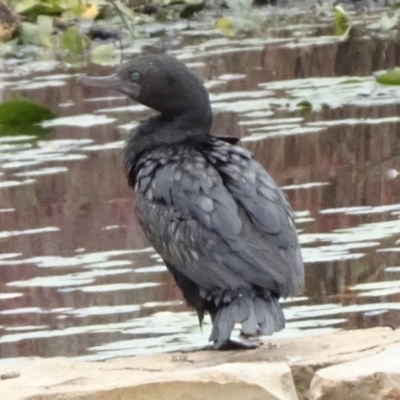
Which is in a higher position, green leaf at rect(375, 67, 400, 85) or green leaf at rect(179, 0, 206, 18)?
green leaf at rect(375, 67, 400, 85)

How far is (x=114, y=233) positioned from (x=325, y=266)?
4.08 feet

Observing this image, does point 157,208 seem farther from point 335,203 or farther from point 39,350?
point 335,203

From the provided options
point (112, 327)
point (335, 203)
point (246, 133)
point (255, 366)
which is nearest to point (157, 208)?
point (112, 327)

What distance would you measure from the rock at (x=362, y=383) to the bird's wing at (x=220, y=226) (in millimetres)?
740

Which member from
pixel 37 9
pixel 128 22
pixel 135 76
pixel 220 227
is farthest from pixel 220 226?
pixel 128 22

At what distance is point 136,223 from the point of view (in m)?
7.28

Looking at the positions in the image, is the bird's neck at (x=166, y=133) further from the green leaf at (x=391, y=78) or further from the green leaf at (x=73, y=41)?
the green leaf at (x=73, y=41)

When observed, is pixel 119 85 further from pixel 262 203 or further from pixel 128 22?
pixel 128 22

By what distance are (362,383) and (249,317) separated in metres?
0.84

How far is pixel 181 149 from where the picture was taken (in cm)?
550

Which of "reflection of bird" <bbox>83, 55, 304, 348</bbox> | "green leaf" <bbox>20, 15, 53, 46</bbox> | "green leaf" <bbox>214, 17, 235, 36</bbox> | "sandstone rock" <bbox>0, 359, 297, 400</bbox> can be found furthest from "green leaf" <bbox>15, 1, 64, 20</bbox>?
"sandstone rock" <bbox>0, 359, 297, 400</bbox>

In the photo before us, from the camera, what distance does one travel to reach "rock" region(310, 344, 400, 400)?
4.06 m

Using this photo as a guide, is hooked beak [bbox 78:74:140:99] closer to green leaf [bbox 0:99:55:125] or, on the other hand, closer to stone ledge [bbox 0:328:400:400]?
stone ledge [bbox 0:328:400:400]

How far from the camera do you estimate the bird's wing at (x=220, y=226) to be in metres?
4.93
